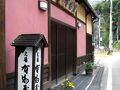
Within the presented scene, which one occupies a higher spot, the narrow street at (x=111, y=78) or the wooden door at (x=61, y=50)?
the wooden door at (x=61, y=50)

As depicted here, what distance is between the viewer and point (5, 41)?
4297 millimetres

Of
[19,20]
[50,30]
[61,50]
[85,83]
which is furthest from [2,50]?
[85,83]

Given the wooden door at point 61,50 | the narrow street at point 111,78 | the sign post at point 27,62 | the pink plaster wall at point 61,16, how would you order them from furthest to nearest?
the narrow street at point 111,78
the wooden door at point 61,50
the pink plaster wall at point 61,16
the sign post at point 27,62

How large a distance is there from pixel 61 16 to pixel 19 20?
4.11m

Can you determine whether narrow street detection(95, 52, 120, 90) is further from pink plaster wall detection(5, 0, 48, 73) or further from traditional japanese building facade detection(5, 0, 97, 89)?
pink plaster wall detection(5, 0, 48, 73)

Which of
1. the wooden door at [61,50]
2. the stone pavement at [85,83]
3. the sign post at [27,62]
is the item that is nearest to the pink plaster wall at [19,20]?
the sign post at [27,62]

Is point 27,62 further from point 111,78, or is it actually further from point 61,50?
point 111,78

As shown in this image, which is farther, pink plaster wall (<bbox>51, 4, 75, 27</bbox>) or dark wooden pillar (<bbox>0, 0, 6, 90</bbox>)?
pink plaster wall (<bbox>51, 4, 75, 27</bbox>)

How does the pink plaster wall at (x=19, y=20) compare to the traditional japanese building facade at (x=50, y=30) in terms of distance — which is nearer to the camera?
the pink plaster wall at (x=19, y=20)

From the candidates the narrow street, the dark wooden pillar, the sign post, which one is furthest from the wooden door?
the sign post

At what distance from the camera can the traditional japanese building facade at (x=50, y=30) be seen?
4559 mm

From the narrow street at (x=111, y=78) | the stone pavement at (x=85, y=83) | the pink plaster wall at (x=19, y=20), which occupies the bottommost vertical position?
the narrow street at (x=111, y=78)

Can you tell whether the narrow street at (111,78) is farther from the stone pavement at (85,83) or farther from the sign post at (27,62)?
the sign post at (27,62)

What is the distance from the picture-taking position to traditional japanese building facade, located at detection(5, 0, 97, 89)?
456cm
